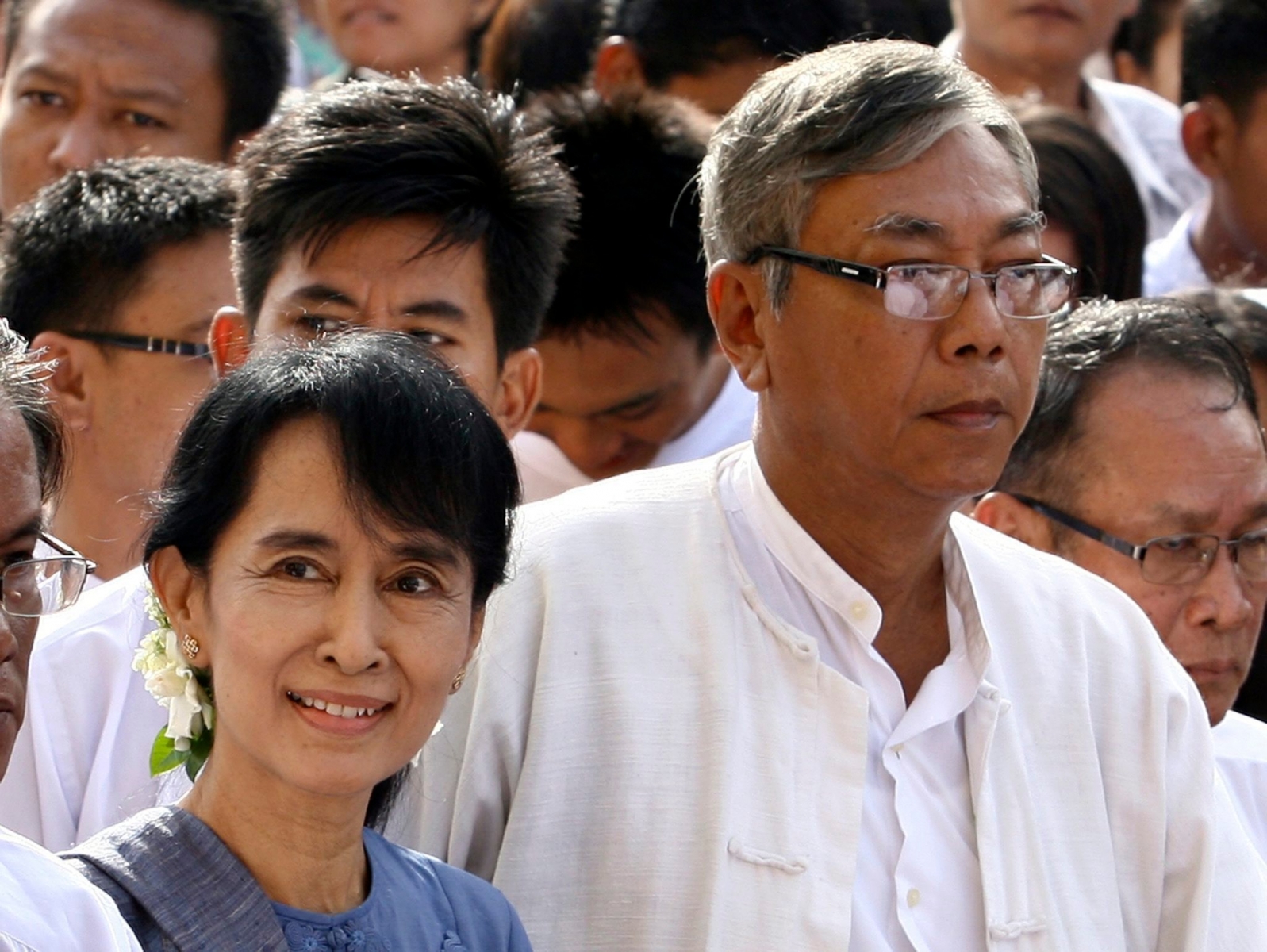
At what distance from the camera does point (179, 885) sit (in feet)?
7.39

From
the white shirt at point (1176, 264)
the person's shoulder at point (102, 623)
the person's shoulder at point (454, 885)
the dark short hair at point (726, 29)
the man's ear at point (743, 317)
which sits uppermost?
the dark short hair at point (726, 29)

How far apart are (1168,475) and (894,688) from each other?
0.98 m

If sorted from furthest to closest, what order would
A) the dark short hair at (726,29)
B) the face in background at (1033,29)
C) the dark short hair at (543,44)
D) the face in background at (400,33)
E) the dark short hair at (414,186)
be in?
the face in background at (400,33) → the dark short hair at (543,44) → the face in background at (1033,29) → the dark short hair at (726,29) → the dark short hair at (414,186)

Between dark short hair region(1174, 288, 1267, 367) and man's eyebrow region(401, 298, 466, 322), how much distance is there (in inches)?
69.8

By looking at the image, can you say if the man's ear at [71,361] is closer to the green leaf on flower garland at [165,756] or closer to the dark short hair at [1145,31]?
the green leaf on flower garland at [165,756]

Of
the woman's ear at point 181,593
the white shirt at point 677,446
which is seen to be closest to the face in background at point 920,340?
the woman's ear at point 181,593

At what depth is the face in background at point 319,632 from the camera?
2324 millimetres

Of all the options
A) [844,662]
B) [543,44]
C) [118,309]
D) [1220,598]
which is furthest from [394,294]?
[543,44]

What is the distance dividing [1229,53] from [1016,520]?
2235 mm

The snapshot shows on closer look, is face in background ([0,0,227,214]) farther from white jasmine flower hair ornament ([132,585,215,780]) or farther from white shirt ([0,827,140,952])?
white shirt ([0,827,140,952])

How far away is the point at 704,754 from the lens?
8.89ft

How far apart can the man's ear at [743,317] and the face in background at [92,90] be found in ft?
6.52

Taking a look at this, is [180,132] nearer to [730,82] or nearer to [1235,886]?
[730,82]

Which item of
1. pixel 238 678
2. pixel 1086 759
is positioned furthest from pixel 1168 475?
pixel 238 678
